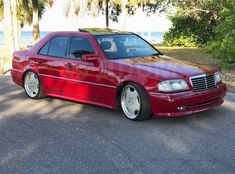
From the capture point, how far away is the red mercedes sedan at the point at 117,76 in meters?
6.71

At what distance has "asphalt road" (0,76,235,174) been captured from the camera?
196 inches

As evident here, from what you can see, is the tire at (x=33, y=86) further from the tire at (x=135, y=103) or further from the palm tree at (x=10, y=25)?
the palm tree at (x=10, y=25)

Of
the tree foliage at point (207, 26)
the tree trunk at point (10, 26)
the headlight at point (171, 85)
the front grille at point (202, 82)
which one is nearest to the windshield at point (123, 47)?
the headlight at point (171, 85)

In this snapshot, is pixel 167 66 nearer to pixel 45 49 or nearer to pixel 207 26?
pixel 45 49

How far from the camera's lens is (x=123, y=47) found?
7980 millimetres

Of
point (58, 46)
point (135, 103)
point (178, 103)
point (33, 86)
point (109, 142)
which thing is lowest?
point (109, 142)

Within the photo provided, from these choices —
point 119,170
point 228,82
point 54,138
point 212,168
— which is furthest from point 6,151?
point 228,82

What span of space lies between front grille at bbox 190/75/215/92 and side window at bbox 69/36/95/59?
2.03m

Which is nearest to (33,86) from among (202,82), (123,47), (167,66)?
(123,47)

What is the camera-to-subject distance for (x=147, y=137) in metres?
6.14

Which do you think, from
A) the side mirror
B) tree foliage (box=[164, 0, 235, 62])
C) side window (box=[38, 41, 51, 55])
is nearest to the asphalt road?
the side mirror

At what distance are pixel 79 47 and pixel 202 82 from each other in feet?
8.25

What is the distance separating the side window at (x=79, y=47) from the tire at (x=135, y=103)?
1.16 m

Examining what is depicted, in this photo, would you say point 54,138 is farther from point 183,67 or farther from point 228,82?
point 228,82
